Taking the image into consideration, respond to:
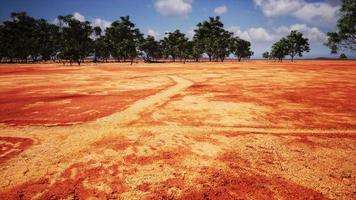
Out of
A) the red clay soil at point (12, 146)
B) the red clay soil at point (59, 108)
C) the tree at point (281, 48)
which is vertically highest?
the tree at point (281, 48)

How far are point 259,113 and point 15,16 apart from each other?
334ft

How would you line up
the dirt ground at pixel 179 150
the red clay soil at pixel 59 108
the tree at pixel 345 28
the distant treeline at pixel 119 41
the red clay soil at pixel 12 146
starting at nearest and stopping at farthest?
the dirt ground at pixel 179 150 → the red clay soil at pixel 12 146 → the red clay soil at pixel 59 108 → the tree at pixel 345 28 → the distant treeline at pixel 119 41

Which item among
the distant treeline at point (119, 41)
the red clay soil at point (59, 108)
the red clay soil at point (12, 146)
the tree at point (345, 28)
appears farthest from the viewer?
the distant treeline at point (119, 41)

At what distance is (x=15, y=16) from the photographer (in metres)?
88.5

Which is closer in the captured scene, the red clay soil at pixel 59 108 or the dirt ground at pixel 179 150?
the dirt ground at pixel 179 150

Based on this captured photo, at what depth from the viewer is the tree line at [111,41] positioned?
80.4m

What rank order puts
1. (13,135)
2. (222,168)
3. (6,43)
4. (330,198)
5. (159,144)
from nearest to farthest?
(330,198)
(222,168)
(159,144)
(13,135)
(6,43)

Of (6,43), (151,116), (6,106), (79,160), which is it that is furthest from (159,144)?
(6,43)

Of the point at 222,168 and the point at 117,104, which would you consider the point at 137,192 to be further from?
the point at 117,104

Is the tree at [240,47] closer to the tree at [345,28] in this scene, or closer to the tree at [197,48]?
the tree at [197,48]

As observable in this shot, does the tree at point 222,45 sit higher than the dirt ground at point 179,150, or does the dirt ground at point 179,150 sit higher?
the tree at point 222,45

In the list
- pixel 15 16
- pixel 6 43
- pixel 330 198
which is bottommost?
pixel 330 198

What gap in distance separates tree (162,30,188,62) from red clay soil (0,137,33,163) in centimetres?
8401

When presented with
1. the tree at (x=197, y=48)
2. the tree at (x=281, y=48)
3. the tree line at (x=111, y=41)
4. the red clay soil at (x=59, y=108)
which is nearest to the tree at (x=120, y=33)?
the tree line at (x=111, y=41)
